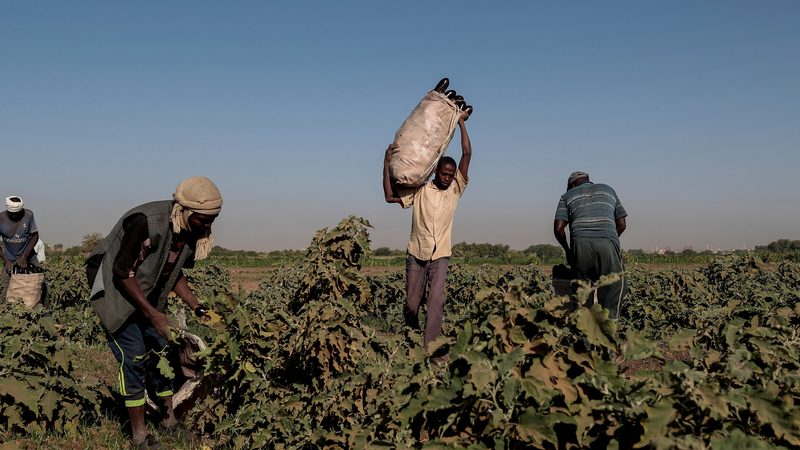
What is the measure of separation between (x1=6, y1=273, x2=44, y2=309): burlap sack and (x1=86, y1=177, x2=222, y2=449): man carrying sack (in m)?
5.68

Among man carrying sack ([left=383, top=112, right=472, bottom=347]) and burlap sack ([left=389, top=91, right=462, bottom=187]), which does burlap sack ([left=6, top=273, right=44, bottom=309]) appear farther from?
burlap sack ([left=389, top=91, right=462, bottom=187])

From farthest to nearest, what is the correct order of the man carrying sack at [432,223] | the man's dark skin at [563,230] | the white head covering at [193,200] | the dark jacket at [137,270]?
the man's dark skin at [563,230] < the man carrying sack at [432,223] < the dark jacket at [137,270] < the white head covering at [193,200]

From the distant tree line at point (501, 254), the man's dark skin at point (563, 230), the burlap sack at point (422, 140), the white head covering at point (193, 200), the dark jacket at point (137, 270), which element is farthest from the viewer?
the distant tree line at point (501, 254)

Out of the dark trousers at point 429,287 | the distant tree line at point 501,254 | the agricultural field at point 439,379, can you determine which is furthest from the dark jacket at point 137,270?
the distant tree line at point 501,254

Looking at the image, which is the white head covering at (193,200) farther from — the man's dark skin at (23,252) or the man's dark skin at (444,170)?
the man's dark skin at (23,252)

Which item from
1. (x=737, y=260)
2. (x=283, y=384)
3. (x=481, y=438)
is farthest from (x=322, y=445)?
(x=737, y=260)

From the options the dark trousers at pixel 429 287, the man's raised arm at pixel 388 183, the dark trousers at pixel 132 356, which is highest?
the man's raised arm at pixel 388 183

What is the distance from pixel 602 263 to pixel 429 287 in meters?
1.72

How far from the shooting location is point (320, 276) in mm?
4883

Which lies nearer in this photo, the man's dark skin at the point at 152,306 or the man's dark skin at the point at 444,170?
the man's dark skin at the point at 152,306

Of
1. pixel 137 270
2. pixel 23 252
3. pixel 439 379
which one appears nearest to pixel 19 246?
pixel 23 252

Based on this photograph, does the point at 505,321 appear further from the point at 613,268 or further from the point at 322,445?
the point at 613,268

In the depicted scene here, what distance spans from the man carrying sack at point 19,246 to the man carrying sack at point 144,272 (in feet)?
18.8

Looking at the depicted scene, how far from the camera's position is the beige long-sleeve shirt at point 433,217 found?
5.97 meters
